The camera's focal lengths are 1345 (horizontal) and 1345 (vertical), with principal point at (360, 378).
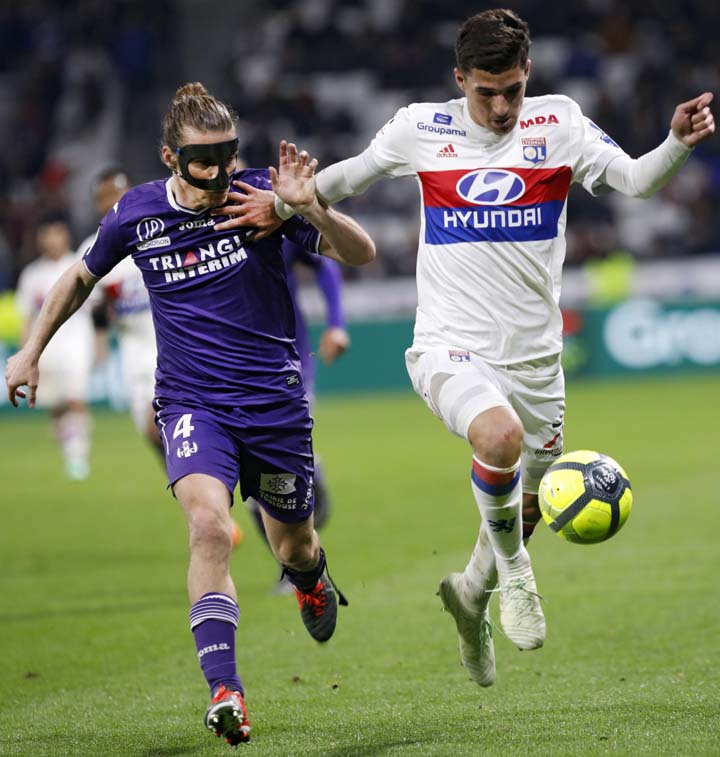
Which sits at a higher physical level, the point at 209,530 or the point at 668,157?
the point at 668,157

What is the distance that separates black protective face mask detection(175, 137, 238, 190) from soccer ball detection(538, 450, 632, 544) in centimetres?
179

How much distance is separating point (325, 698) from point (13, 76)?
2490 centimetres

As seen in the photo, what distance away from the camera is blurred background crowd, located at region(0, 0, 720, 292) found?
24594mm

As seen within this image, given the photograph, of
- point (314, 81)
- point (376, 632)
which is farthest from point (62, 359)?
point (314, 81)

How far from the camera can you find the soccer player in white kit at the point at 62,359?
14.5 m

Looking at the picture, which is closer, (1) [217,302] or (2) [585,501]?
(2) [585,501]

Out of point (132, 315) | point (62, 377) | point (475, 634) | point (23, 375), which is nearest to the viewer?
point (23, 375)

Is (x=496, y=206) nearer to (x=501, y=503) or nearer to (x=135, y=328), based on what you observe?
(x=501, y=503)

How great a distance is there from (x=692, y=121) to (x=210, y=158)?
6.19 feet

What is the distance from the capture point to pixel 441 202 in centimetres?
545

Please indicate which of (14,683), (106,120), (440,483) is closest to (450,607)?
(14,683)

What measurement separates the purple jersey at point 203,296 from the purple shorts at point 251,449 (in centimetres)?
6

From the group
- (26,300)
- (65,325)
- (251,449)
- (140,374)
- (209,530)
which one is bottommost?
(209,530)

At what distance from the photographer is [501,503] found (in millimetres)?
5273
